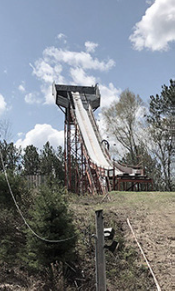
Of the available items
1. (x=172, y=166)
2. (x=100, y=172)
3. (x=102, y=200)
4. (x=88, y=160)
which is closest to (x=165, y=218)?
(x=102, y=200)

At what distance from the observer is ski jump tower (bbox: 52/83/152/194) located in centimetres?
1862

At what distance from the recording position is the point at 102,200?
42.3 ft

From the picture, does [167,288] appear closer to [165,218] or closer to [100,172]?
[165,218]

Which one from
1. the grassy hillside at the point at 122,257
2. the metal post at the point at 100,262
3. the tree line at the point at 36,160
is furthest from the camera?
the tree line at the point at 36,160

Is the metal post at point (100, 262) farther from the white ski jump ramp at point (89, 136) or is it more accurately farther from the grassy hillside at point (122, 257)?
the white ski jump ramp at point (89, 136)

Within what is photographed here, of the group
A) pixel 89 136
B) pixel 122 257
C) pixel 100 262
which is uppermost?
pixel 89 136

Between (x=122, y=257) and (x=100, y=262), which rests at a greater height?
(x=100, y=262)

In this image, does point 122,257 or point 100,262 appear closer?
point 100,262

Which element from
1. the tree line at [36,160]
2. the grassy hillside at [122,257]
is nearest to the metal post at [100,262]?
the grassy hillside at [122,257]

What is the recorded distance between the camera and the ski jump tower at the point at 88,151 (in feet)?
61.1

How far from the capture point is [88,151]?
870 inches

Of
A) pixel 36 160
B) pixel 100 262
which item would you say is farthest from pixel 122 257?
pixel 36 160

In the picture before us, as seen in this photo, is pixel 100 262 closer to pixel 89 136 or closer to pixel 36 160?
pixel 89 136

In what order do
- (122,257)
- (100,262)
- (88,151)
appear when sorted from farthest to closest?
(88,151) → (122,257) → (100,262)
